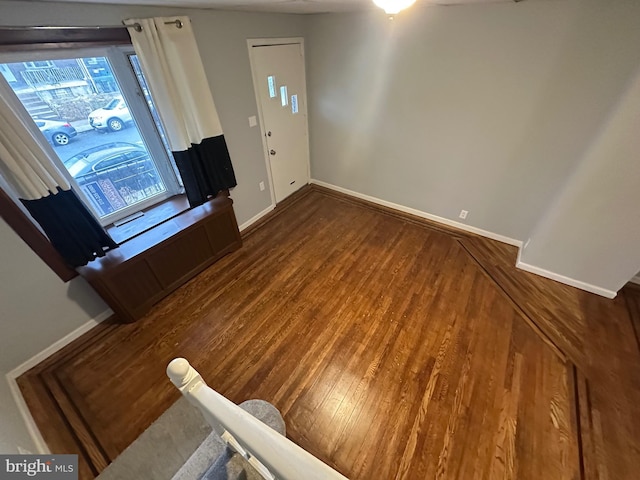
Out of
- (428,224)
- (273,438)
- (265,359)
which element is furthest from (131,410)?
(428,224)

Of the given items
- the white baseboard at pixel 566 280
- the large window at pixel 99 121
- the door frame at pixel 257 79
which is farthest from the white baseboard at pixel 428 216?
the large window at pixel 99 121

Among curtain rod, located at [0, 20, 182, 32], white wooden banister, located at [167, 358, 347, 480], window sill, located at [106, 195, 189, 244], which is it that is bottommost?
window sill, located at [106, 195, 189, 244]

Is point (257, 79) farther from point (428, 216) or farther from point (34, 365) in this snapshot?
point (34, 365)

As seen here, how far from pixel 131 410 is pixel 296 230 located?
2239 mm

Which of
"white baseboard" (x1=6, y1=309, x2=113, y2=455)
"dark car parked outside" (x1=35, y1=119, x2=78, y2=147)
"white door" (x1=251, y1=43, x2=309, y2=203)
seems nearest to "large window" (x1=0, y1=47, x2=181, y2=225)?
"dark car parked outside" (x1=35, y1=119, x2=78, y2=147)

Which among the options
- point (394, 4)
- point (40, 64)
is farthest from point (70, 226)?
point (394, 4)

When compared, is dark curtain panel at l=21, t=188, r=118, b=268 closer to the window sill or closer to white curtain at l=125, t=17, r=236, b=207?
the window sill

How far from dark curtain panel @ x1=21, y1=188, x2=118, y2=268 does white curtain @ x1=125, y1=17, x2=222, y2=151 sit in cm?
85

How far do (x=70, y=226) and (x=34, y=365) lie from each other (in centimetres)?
116

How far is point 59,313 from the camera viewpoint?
1.99m

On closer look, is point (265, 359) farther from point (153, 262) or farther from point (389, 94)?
point (389, 94)

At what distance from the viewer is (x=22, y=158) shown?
4.89 feet

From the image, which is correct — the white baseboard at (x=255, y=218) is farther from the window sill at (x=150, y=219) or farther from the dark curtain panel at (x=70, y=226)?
the dark curtain panel at (x=70, y=226)

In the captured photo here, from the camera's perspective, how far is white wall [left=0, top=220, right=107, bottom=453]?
63.8 inches
